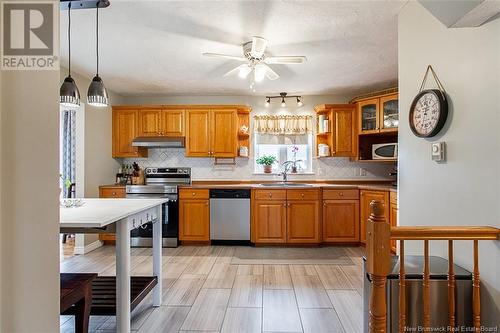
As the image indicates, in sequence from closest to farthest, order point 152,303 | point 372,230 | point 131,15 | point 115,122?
point 372,230 → point 131,15 → point 152,303 → point 115,122

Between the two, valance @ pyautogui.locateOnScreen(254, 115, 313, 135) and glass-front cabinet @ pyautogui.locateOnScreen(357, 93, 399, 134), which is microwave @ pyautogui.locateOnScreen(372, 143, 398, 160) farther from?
valance @ pyautogui.locateOnScreen(254, 115, 313, 135)

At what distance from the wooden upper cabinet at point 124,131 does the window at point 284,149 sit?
202 cm

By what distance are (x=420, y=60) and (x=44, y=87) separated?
2273mm

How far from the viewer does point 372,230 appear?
1377mm

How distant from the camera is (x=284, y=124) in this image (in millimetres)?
5047

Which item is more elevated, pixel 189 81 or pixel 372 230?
pixel 189 81

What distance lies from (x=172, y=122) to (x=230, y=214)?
1775 mm


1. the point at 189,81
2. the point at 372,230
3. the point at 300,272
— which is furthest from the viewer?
the point at 189,81

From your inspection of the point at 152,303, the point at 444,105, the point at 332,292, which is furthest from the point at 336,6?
the point at 152,303

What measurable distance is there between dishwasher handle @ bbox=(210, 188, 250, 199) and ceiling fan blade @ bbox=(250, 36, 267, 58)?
2.16 m

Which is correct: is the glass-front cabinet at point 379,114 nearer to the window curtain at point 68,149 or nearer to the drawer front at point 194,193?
the drawer front at point 194,193

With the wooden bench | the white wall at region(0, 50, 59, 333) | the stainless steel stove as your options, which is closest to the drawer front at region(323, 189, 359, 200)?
the stainless steel stove

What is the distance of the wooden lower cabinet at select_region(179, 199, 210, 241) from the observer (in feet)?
14.8

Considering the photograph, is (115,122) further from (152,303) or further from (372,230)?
(372,230)
